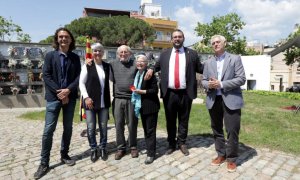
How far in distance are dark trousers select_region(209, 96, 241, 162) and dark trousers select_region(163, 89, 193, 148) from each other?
1.68 ft

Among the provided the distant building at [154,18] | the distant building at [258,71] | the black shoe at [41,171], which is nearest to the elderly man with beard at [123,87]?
the black shoe at [41,171]

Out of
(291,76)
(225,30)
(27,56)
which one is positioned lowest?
(291,76)

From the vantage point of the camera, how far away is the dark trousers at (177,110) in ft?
14.3

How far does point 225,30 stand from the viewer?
33.2 meters

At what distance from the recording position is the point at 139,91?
4.00 metres

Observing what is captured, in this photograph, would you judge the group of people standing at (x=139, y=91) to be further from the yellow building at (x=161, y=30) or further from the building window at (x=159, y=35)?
the building window at (x=159, y=35)

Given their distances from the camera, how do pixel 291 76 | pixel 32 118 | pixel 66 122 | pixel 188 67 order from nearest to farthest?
pixel 66 122, pixel 188 67, pixel 32 118, pixel 291 76

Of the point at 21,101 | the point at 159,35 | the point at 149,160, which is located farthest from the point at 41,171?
the point at 159,35

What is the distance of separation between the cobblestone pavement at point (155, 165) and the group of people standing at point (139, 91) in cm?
16

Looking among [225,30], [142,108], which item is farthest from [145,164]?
[225,30]

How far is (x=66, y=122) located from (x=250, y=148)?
3458 mm

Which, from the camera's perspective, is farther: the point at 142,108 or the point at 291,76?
the point at 291,76

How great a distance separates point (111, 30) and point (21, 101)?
1001 inches

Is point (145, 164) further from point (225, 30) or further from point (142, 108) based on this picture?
point (225, 30)
